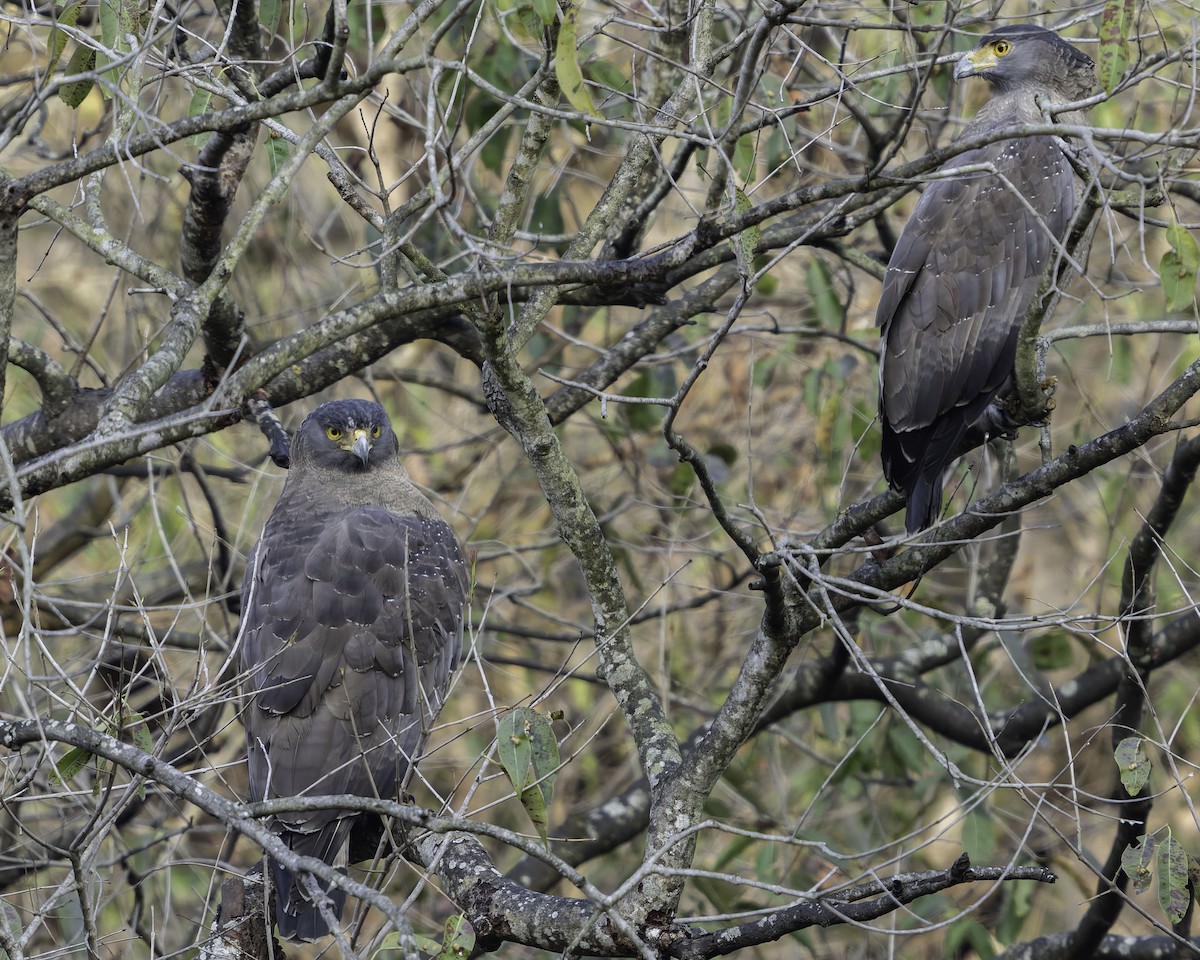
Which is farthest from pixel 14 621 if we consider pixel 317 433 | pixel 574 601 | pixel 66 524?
pixel 574 601

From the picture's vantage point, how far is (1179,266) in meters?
2.57

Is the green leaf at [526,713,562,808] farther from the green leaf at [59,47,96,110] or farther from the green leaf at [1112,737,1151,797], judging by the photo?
the green leaf at [59,47,96,110]

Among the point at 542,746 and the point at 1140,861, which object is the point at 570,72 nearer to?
the point at 542,746

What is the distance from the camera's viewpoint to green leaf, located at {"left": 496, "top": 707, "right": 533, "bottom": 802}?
2.68 m

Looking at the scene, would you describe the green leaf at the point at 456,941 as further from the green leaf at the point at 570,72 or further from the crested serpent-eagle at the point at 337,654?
the green leaf at the point at 570,72

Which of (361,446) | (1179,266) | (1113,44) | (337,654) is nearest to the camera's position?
(1179,266)

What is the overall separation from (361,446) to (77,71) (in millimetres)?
2035

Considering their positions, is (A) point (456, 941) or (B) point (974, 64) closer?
(A) point (456, 941)

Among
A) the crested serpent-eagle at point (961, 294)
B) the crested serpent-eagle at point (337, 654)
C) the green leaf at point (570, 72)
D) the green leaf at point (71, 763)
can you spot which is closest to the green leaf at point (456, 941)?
the green leaf at point (71, 763)

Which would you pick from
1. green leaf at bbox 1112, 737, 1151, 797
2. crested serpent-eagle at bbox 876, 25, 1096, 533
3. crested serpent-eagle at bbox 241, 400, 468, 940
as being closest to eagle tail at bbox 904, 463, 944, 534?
crested serpent-eagle at bbox 876, 25, 1096, 533

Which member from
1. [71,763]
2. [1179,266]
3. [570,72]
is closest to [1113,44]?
[1179,266]

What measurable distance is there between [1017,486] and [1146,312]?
4.91 m

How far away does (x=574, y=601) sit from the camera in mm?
8352

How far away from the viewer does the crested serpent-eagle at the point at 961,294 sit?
4.31 metres
